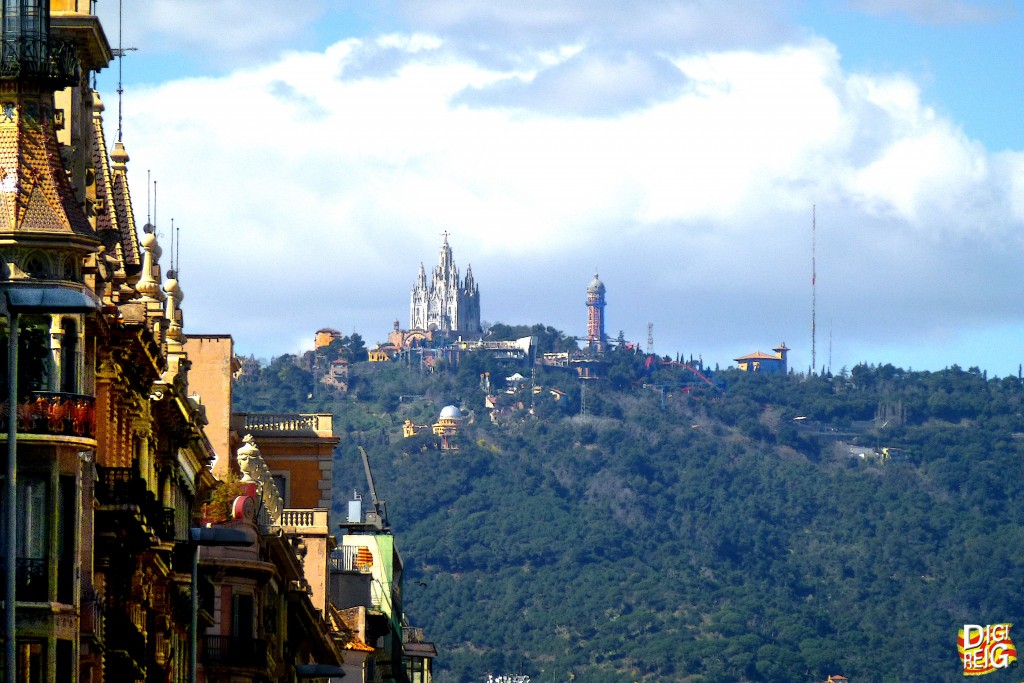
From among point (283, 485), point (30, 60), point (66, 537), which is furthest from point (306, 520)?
point (30, 60)

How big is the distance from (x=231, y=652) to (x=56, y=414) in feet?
87.4

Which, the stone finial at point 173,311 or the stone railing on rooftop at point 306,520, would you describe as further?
the stone railing on rooftop at point 306,520

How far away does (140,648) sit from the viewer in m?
53.5

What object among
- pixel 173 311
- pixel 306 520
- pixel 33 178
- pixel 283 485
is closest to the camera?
pixel 33 178

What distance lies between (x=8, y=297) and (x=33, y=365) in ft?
16.1

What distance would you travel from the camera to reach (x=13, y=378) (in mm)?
38062

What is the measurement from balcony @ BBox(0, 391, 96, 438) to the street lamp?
9.18 ft

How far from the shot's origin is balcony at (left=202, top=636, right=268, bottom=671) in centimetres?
6769

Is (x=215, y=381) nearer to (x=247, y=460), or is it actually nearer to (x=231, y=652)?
(x=247, y=460)

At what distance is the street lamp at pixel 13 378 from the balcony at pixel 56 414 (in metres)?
2.80

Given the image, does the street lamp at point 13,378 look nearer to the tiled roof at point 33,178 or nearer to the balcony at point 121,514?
the tiled roof at point 33,178

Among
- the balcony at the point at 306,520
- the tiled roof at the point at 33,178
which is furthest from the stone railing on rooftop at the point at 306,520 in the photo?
the tiled roof at the point at 33,178

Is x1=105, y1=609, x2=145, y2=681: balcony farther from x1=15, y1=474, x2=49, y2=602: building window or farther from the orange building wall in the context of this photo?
the orange building wall

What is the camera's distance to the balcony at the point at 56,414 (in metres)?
41.8
